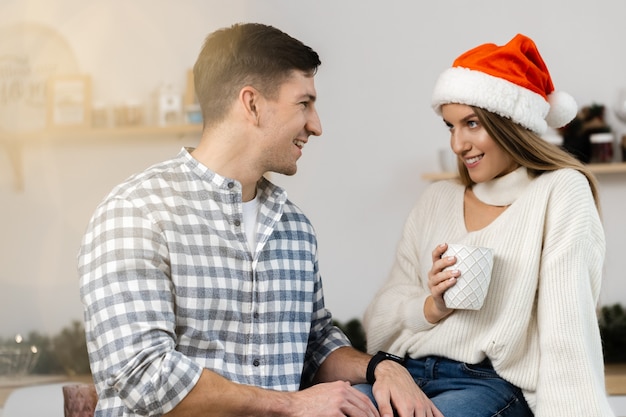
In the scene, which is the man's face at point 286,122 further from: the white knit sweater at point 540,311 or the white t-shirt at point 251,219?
the white knit sweater at point 540,311

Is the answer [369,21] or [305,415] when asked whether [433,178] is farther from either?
[305,415]

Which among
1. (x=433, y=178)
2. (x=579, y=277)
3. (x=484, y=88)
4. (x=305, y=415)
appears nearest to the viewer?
(x=305, y=415)

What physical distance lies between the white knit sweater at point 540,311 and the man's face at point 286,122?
41 centimetres

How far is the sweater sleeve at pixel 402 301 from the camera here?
73.4 inches

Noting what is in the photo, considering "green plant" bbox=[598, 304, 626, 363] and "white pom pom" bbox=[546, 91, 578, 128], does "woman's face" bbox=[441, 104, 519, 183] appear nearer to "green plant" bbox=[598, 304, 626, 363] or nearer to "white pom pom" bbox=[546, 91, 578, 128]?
"white pom pom" bbox=[546, 91, 578, 128]

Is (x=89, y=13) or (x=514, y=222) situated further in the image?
(x=89, y=13)

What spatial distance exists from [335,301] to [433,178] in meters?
0.62

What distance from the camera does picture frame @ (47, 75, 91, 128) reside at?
3.54 meters

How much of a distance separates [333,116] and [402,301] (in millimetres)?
1736

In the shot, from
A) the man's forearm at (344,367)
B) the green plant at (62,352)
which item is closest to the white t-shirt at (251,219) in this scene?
the man's forearm at (344,367)

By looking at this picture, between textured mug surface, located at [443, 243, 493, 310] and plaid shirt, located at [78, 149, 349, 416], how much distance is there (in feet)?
0.94

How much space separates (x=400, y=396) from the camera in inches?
64.7

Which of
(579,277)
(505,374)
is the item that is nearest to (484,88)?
(579,277)

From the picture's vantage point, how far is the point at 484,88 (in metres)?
1.85
